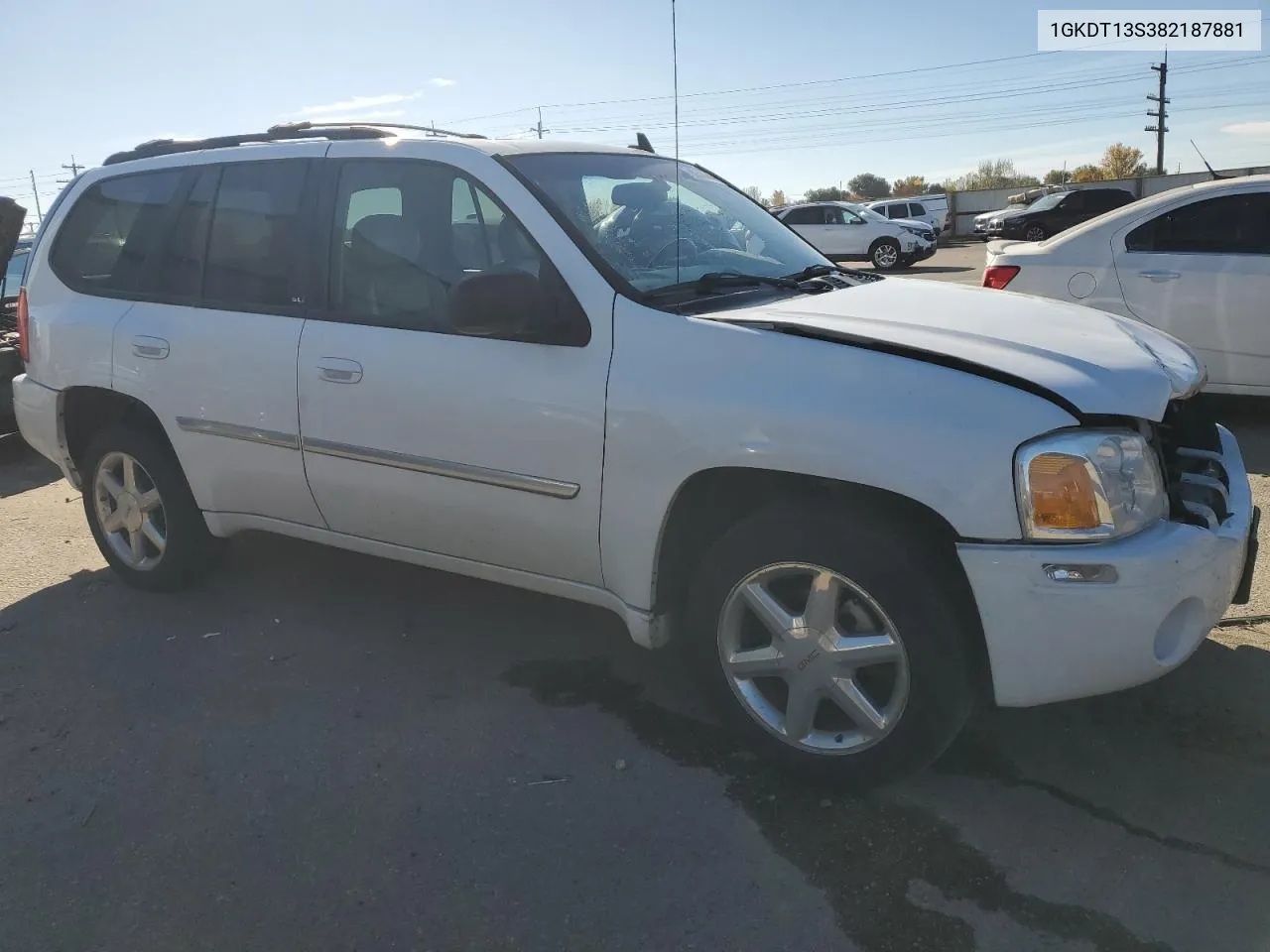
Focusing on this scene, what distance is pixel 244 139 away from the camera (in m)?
4.31

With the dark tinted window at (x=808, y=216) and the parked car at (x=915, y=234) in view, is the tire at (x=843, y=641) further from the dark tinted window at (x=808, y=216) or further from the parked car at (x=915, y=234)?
the dark tinted window at (x=808, y=216)

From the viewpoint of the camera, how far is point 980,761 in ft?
9.93

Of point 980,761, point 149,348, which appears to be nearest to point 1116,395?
point 980,761

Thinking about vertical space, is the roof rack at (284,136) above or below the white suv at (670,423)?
above

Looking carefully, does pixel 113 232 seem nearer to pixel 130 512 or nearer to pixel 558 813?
pixel 130 512

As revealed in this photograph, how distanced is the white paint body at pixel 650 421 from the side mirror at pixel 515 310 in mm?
60

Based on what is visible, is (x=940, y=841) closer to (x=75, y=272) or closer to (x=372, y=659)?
(x=372, y=659)

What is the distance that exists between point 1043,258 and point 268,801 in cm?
595

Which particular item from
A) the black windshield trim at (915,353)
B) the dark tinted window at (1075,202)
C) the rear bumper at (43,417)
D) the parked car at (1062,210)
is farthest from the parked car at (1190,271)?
the dark tinted window at (1075,202)

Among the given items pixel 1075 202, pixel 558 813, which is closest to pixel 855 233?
pixel 1075 202

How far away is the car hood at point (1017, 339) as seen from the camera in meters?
2.58

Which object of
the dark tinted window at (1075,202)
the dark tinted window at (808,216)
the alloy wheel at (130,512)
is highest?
the dark tinted window at (1075,202)

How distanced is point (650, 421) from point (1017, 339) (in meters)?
1.04

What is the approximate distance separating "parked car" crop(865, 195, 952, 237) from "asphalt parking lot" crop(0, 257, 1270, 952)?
91.6 feet
